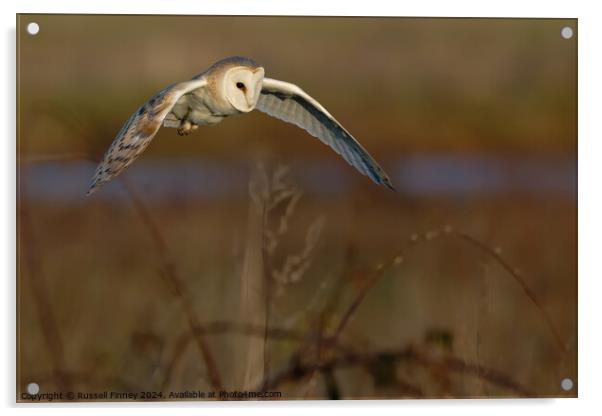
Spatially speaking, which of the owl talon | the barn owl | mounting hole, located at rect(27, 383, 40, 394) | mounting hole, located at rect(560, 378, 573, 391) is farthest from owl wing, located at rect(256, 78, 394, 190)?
mounting hole, located at rect(27, 383, 40, 394)

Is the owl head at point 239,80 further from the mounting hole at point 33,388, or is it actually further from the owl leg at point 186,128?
the mounting hole at point 33,388

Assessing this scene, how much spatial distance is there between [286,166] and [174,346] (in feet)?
1.37

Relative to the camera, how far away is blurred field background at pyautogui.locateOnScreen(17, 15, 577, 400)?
170 centimetres

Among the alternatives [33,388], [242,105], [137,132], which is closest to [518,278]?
[242,105]

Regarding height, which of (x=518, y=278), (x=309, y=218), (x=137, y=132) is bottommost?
(x=518, y=278)

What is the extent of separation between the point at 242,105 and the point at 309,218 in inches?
10.1

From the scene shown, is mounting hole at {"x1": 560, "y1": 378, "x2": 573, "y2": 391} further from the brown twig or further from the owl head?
the owl head

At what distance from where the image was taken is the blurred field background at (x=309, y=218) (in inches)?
67.0

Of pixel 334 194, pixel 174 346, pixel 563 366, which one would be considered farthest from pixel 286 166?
pixel 563 366

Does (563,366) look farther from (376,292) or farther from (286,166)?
(286,166)

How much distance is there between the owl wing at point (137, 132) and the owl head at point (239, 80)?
0.04m

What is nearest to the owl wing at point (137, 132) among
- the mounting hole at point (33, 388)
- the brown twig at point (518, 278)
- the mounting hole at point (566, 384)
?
the mounting hole at point (33, 388)

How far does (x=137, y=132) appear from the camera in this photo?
61.3 inches

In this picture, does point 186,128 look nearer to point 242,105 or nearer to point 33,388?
point 242,105
